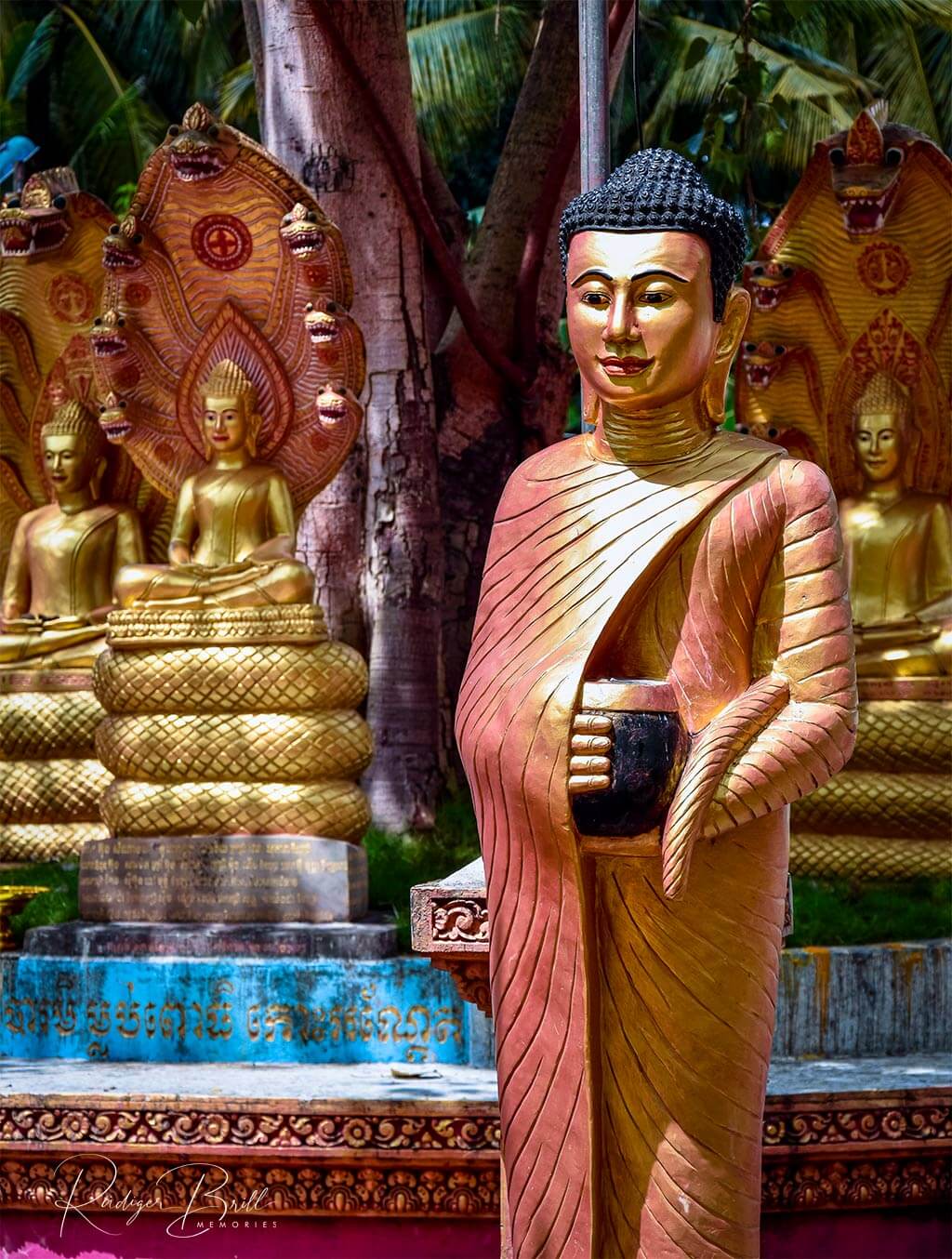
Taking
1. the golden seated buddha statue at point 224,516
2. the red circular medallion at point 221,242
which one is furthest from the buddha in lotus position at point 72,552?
the red circular medallion at point 221,242

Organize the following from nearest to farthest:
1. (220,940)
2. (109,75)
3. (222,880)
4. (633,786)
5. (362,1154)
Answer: (633,786) → (362,1154) → (220,940) → (222,880) → (109,75)

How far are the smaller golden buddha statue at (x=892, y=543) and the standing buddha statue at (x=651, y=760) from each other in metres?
3.85

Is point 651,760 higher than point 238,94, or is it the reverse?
point 238,94

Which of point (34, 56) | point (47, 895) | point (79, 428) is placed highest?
point (34, 56)

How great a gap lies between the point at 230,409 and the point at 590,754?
4.09m

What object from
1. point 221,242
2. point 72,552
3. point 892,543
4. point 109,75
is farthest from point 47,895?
point 109,75

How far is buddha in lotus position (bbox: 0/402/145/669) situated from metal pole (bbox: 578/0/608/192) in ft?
13.8

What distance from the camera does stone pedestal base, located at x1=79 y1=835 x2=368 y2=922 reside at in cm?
652

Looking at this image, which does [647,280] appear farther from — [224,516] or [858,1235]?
[224,516]

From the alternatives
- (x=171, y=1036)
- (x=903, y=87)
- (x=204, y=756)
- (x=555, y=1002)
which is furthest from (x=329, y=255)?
(x=903, y=87)

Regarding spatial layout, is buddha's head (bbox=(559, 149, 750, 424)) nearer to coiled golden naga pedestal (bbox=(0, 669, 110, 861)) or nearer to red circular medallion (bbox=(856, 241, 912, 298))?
red circular medallion (bbox=(856, 241, 912, 298))

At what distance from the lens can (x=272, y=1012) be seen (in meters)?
6.16

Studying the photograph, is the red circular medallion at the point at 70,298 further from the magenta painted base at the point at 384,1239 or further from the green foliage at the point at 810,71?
the green foliage at the point at 810,71

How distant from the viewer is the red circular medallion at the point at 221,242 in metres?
7.21
